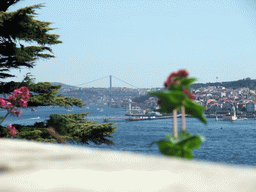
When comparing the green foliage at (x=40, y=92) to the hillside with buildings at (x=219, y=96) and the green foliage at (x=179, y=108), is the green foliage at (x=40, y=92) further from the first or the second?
the hillside with buildings at (x=219, y=96)

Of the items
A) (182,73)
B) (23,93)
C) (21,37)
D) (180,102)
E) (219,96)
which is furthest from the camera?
(219,96)

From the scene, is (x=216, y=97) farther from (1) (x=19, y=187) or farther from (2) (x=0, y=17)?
(1) (x=19, y=187)

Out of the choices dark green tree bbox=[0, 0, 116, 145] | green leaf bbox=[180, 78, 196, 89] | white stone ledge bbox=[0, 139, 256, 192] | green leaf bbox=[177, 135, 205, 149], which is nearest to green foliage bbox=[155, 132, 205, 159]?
green leaf bbox=[177, 135, 205, 149]

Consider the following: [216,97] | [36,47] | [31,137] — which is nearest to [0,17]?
[36,47]

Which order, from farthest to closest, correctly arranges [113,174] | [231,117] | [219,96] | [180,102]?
[219,96]
[231,117]
[180,102]
[113,174]

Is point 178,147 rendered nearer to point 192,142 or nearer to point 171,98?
point 192,142

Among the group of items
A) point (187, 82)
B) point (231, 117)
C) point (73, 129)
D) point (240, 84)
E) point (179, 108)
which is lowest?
point (231, 117)

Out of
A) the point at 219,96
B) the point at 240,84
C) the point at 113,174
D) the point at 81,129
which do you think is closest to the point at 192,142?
the point at 113,174
